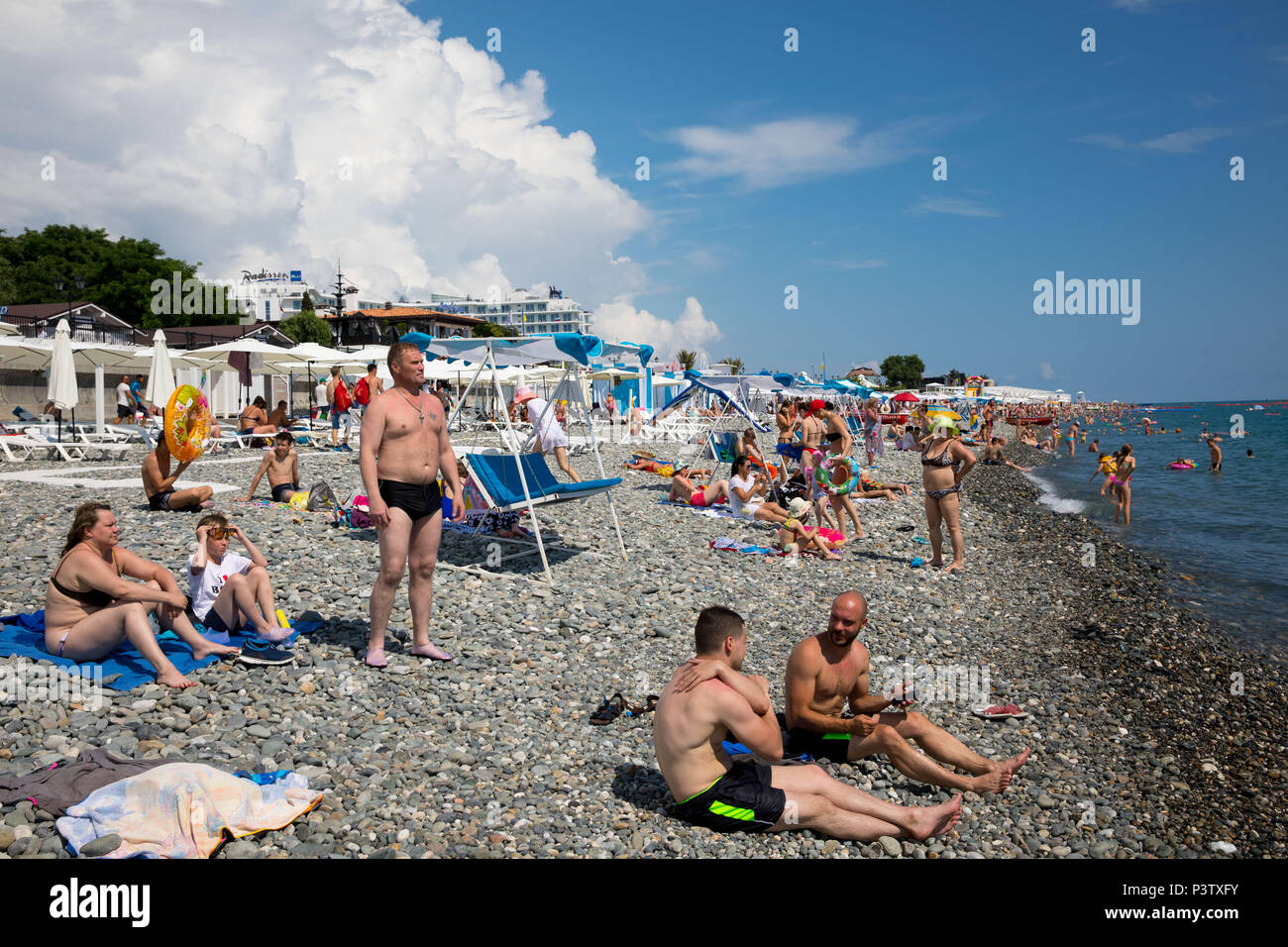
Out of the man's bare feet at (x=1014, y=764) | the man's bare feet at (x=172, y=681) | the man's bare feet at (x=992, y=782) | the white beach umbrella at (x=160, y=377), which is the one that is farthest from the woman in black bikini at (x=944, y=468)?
the white beach umbrella at (x=160, y=377)

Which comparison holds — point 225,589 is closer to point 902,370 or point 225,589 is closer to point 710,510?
point 710,510

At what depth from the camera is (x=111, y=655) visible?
4.40 metres

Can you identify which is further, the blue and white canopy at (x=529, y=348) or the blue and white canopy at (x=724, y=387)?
the blue and white canopy at (x=724, y=387)

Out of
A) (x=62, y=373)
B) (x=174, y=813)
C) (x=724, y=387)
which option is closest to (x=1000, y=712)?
(x=174, y=813)

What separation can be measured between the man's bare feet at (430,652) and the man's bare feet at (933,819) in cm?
296

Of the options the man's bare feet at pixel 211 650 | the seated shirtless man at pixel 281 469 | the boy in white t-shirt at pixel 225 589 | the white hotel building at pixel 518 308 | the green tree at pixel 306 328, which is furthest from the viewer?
the white hotel building at pixel 518 308

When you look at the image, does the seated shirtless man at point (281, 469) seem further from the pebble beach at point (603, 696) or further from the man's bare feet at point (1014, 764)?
the man's bare feet at point (1014, 764)

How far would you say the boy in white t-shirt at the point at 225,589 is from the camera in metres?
5.00

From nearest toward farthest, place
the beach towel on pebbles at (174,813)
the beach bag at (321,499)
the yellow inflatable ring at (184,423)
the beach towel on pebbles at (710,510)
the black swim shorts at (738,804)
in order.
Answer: the beach towel on pebbles at (174,813) → the black swim shorts at (738,804) → the yellow inflatable ring at (184,423) → the beach bag at (321,499) → the beach towel on pebbles at (710,510)

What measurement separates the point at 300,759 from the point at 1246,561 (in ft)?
46.2

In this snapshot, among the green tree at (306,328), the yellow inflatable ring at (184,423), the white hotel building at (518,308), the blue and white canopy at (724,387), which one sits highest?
the white hotel building at (518,308)

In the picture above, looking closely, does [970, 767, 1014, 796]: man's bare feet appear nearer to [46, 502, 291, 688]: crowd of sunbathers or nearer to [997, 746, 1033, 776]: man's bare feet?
[997, 746, 1033, 776]: man's bare feet

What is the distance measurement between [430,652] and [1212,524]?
695 inches

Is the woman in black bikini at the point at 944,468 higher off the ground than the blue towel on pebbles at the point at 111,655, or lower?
higher
